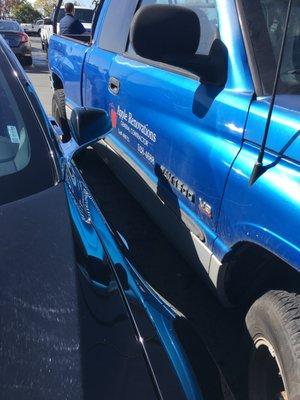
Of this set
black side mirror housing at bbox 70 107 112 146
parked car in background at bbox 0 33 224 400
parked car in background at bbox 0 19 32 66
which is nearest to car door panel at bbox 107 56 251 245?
black side mirror housing at bbox 70 107 112 146

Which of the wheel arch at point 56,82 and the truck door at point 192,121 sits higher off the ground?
the truck door at point 192,121

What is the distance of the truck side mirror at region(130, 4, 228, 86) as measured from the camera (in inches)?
89.0

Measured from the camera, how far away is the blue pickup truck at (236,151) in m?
1.88

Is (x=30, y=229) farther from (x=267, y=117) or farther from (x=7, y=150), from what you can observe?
(x=267, y=117)

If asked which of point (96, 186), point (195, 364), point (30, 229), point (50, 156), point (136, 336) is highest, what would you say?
point (50, 156)

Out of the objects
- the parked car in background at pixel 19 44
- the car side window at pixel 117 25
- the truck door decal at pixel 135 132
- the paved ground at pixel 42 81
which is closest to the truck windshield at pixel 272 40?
the truck door decal at pixel 135 132

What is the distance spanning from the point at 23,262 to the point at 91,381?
0.48 meters

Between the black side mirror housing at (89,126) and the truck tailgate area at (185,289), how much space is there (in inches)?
16.9

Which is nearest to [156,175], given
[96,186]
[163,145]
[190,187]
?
[163,145]

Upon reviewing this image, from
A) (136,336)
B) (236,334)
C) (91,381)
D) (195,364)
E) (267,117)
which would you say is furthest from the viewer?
(236,334)

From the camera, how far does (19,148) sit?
2068mm

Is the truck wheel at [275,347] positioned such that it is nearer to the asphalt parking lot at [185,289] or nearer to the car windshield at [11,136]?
the asphalt parking lot at [185,289]

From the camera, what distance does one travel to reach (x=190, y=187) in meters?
2.55

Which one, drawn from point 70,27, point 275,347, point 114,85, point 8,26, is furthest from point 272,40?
point 8,26
